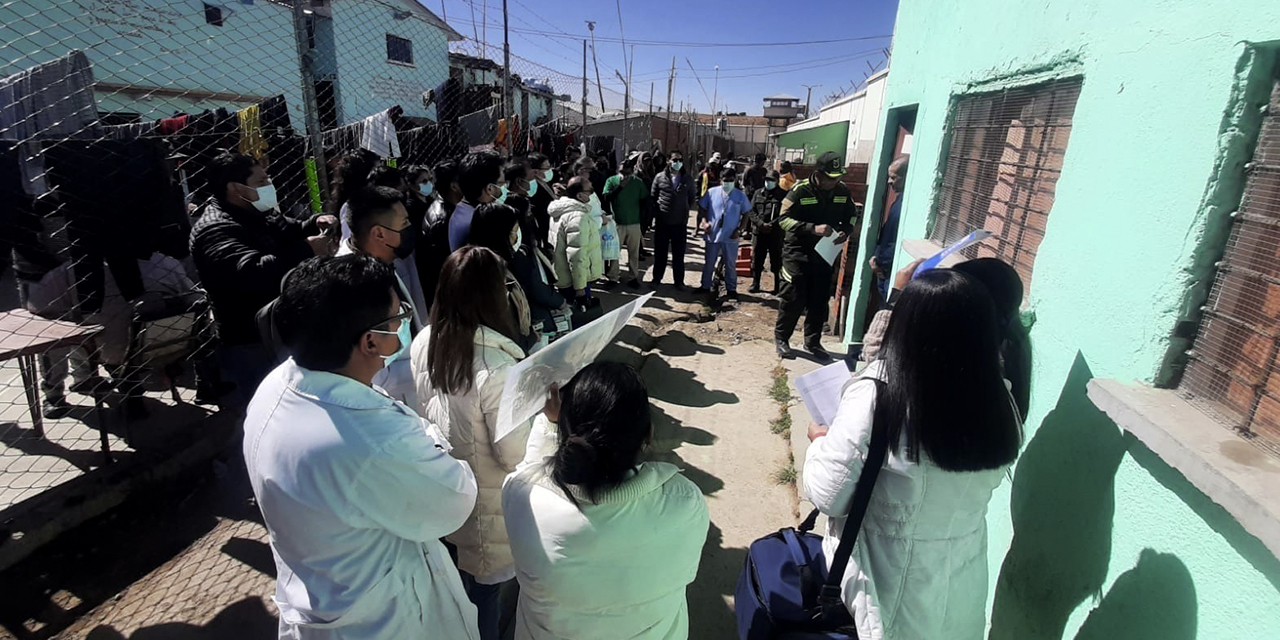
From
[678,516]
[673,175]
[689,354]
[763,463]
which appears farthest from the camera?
[673,175]

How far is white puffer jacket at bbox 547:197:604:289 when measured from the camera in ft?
16.6

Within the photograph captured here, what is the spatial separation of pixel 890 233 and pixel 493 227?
3.13m

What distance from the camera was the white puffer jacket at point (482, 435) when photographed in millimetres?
1869

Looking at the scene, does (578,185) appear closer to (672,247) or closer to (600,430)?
(672,247)

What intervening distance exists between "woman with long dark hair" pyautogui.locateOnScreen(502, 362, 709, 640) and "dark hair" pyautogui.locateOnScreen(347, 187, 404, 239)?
1.61 metres

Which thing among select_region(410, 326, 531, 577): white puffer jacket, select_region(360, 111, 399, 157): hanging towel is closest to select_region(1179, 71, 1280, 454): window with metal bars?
select_region(410, 326, 531, 577): white puffer jacket

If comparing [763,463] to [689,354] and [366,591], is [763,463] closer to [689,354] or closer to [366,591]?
[689,354]

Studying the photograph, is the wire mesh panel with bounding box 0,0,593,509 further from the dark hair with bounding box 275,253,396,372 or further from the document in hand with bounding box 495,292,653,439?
the document in hand with bounding box 495,292,653,439

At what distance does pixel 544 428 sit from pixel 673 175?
665 cm

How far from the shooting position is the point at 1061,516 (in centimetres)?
170

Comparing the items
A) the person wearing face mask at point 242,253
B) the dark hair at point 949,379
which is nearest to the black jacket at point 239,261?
the person wearing face mask at point 242,253

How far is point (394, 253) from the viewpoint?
268 centimetres

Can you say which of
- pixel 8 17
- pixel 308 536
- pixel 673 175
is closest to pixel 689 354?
pixel 673 175

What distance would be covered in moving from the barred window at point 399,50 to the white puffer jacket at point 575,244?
622 inches
